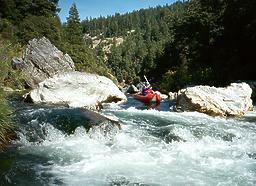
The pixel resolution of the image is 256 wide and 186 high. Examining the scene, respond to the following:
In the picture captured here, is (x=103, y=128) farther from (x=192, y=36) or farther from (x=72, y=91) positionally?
(x=192, y=36)

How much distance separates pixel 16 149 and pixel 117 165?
3.27 meters

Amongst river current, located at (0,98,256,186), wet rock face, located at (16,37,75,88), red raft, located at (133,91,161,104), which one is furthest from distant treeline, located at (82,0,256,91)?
river current, located at (0,98,256,186)

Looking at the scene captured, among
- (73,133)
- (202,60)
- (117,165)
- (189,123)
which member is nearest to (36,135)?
(73,133)

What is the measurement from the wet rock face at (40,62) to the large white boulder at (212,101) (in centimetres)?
1825

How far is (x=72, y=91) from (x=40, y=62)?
1538cm

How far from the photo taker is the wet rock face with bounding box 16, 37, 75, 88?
3467 cm

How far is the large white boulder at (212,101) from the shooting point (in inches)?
752

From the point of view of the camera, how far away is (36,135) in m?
12.8

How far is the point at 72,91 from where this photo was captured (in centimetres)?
2153

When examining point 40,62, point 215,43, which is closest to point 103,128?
point 215,43

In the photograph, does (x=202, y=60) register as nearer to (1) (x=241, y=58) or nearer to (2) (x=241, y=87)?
(1) (x=241, y=58)

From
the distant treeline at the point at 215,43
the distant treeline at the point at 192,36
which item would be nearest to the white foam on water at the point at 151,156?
the distant treeline at the point at 192,36

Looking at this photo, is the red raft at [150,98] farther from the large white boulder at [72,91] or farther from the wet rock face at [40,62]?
the wet rock face at [40,62]

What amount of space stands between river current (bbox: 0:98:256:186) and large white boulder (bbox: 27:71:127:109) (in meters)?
5.22
